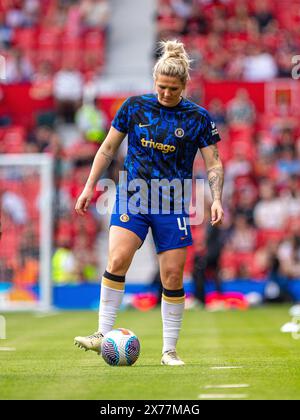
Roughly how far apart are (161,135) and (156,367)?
73.7 inches

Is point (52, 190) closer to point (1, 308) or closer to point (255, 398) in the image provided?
point (1, 308)

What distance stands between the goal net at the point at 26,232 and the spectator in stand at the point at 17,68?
20.0ft

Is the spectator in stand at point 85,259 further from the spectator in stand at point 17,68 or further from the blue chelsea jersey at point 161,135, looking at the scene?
the blue chelsea jersey at point 161,135

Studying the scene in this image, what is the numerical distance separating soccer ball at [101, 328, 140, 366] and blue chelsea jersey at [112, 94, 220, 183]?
1282 millimetres

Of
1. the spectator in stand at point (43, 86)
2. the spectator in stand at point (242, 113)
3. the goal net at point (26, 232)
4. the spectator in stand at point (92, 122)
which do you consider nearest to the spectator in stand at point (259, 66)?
the spectator in stand at point (242, 113)

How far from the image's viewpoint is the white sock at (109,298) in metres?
8.97

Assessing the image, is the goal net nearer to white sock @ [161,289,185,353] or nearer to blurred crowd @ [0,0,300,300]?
blurred crowd @ [0,0,300,300]

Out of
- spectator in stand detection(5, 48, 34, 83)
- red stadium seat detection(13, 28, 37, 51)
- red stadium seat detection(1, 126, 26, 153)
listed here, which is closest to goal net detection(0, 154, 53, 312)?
red stadium seat detection(1, 126, 26, 153)

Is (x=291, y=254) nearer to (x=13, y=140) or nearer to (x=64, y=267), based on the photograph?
(x=64, y=267)

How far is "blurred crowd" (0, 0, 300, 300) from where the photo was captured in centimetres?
2280

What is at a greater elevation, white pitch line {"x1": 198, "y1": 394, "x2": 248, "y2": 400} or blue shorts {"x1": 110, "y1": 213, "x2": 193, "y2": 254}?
blue shorts {"x1": 110, "y1": 213, "x2": 193, "y2": 254}

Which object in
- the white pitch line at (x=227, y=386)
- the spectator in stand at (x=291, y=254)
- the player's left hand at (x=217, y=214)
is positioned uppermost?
the player's left hand at (x=217, y=214)

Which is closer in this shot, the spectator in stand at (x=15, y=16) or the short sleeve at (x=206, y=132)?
the short sleeve at (x=206, y=132)

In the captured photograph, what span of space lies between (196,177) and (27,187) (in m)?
3.79
